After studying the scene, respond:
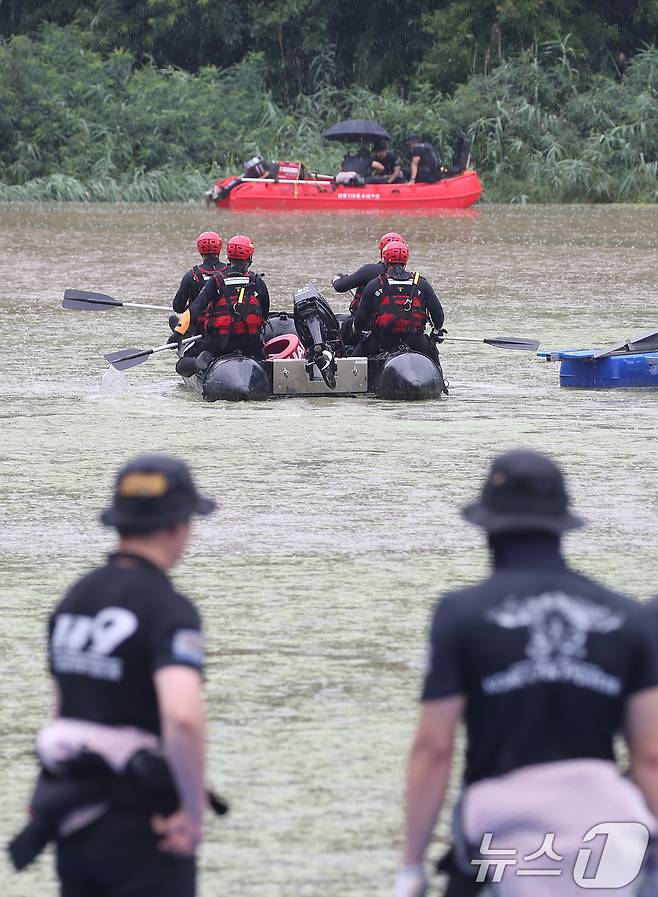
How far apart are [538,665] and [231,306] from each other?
12.5 m

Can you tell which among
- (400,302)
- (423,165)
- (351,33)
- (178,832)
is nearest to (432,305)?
(400,302)

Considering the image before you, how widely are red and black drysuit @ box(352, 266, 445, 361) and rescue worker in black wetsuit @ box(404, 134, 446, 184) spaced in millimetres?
25469

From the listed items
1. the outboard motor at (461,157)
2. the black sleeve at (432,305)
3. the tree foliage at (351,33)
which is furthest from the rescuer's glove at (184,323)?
the tree foliage at (351,33)

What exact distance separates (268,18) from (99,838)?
174 ft

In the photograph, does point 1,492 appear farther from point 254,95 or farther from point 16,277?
point 254,95

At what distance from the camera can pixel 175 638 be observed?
389 centimetres

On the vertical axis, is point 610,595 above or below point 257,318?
above

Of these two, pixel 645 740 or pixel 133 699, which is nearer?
pixel 645 740

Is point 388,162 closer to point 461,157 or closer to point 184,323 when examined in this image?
point 461,157

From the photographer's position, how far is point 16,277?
1137 inches

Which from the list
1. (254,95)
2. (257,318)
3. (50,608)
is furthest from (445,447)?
(254,95)

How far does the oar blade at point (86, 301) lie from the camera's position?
19.0 meters

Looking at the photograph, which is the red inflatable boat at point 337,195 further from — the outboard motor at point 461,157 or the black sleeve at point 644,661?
the black sleeve at point 644,661

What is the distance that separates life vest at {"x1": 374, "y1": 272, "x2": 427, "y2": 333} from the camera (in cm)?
1622
